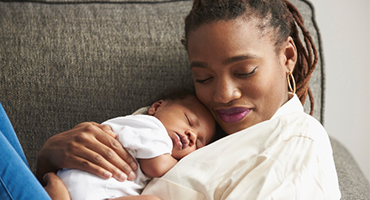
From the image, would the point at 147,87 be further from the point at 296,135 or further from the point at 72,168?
the point at 296,135

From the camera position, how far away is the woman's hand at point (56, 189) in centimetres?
82

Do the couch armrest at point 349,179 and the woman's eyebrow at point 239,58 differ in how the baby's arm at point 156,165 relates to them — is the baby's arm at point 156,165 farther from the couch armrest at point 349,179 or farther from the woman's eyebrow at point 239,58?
the couch armrest at point 349,179

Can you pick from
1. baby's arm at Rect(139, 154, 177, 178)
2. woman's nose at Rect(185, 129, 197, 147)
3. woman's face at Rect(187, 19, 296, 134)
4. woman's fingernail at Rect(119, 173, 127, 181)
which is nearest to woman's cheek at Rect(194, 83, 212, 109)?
woman's face at Rect(187, 19, 296, 134)

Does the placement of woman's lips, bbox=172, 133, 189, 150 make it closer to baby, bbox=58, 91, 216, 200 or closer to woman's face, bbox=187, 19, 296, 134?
baby, bbox=58, 91, 216, 200

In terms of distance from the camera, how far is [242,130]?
3.13ft

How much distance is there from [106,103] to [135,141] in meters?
0.44

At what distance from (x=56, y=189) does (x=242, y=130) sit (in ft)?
1.69

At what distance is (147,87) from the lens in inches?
50.9

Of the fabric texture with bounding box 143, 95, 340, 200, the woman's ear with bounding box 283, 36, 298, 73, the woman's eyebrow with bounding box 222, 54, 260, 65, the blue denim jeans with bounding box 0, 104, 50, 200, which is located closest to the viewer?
the blue denim jeans with bounding box 0, 104, 50, 200

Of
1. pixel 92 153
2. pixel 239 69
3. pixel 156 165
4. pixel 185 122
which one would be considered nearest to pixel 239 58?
pixel 239 69

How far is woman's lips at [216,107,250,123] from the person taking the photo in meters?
1.00

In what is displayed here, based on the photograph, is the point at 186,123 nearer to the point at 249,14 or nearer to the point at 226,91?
the point at 226,91

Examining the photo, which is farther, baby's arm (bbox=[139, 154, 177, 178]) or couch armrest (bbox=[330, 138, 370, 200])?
couch armrest (bbox=[330, 138, 370, 200])

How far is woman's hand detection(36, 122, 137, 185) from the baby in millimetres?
18
